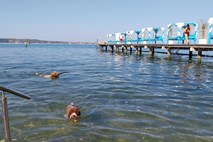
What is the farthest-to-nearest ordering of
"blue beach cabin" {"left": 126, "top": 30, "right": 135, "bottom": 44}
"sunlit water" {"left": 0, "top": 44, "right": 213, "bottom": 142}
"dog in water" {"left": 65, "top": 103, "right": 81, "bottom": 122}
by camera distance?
"blue beach cabin" {"left": 126, "top": 30, "right": 135, "bottom": 44} → "dog in water" {"left": 65, "top": 103, "right": 81, "bottom": 122} → "sunlit water" {"left": 0, "top": 44, "right": 213, "bottom": 142}

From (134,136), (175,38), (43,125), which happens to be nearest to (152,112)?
(134,136)

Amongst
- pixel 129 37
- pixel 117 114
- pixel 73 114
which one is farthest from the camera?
pixel 129 37

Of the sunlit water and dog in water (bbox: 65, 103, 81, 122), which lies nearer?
the sunlit water

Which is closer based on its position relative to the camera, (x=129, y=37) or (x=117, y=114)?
(x=117, y=114)

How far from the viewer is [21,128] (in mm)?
6855

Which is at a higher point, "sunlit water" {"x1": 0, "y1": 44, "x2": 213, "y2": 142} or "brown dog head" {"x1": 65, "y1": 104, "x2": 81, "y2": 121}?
"brown dog head" {"x1": 65, "y1": 104, "x2": 81, "y2": 121}

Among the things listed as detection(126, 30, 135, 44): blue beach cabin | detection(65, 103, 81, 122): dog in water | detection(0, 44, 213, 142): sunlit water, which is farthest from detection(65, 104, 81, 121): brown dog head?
detection(126, 30, 135, 44): blue beach cabin

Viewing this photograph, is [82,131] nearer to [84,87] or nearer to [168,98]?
[168,98]

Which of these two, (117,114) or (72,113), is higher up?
(72,113)

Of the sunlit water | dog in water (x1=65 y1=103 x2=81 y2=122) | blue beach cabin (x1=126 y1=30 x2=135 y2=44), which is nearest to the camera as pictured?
the sunlit water

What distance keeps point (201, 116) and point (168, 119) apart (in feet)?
3.85

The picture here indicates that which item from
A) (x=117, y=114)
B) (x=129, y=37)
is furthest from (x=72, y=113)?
(x=129, y=37)

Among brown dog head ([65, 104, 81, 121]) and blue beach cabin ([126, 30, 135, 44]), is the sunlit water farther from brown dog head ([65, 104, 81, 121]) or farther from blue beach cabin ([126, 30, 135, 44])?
blue beach cabin ([126, 30, 135, 44])

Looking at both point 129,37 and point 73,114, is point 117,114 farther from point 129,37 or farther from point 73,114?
point 129,37
